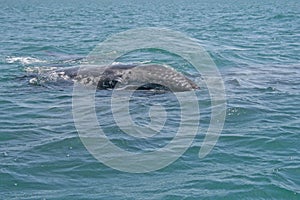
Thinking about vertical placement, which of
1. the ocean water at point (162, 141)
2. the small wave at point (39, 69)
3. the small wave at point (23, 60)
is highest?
the small wave at point (23, 60)

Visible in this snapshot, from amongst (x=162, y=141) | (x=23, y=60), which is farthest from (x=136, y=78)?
(x=23, y=60)

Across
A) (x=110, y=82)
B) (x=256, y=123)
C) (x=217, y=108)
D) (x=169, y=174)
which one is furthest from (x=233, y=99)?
(x=169, y=174)

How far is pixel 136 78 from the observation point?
1486cm

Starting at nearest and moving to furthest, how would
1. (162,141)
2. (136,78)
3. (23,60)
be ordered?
(162,141)
(136,78)
(23,60)

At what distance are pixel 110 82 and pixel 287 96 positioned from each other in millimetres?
4645

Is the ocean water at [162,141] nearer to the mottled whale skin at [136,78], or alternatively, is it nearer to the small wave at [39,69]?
the small wave at [39,69]

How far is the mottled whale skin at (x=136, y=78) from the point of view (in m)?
14.5

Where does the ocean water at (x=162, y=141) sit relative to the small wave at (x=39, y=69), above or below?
below

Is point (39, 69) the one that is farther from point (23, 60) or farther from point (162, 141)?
point (162, 141)

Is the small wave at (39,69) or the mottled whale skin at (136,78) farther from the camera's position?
the small wave at (39,69)

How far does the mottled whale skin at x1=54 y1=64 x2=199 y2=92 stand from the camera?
14.5m

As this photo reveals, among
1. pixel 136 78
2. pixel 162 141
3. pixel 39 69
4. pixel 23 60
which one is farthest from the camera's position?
pixel 23 60

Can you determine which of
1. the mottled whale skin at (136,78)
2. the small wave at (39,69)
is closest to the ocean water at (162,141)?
the small wave at (39,69)

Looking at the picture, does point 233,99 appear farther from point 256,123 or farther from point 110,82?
point 110,82
